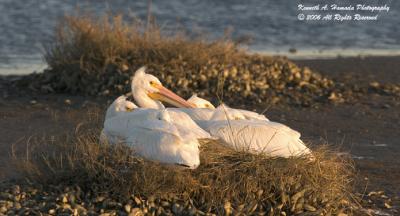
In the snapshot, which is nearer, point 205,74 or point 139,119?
point 139,119

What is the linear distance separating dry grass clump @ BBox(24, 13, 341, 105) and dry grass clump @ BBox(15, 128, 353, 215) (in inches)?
174

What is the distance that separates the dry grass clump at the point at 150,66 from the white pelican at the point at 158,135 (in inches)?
165

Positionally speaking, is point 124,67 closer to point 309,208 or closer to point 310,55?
point 310,55

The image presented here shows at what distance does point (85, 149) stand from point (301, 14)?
11.7 metres

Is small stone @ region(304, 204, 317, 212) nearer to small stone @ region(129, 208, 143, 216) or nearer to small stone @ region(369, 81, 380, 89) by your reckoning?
small stone @ region(129, 208, 143, 216)

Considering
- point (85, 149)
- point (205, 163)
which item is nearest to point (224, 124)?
point (205, 163)

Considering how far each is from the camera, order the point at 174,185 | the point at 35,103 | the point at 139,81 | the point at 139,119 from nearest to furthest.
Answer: the point at 174,185 < the point at 139,119 < the point at 139,81 < the point at 35,103

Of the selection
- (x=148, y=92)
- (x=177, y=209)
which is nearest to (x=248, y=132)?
(x=177, y=209)

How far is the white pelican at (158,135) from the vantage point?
5637 millimetres

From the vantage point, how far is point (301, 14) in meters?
17.0

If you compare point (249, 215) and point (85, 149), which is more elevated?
point (85, 149)

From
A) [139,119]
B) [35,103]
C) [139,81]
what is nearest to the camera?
[139,119]

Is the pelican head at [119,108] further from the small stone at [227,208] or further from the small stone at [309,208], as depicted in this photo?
the small stone at [309,208]

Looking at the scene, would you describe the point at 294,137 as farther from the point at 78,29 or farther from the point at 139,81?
the point at 78,29
